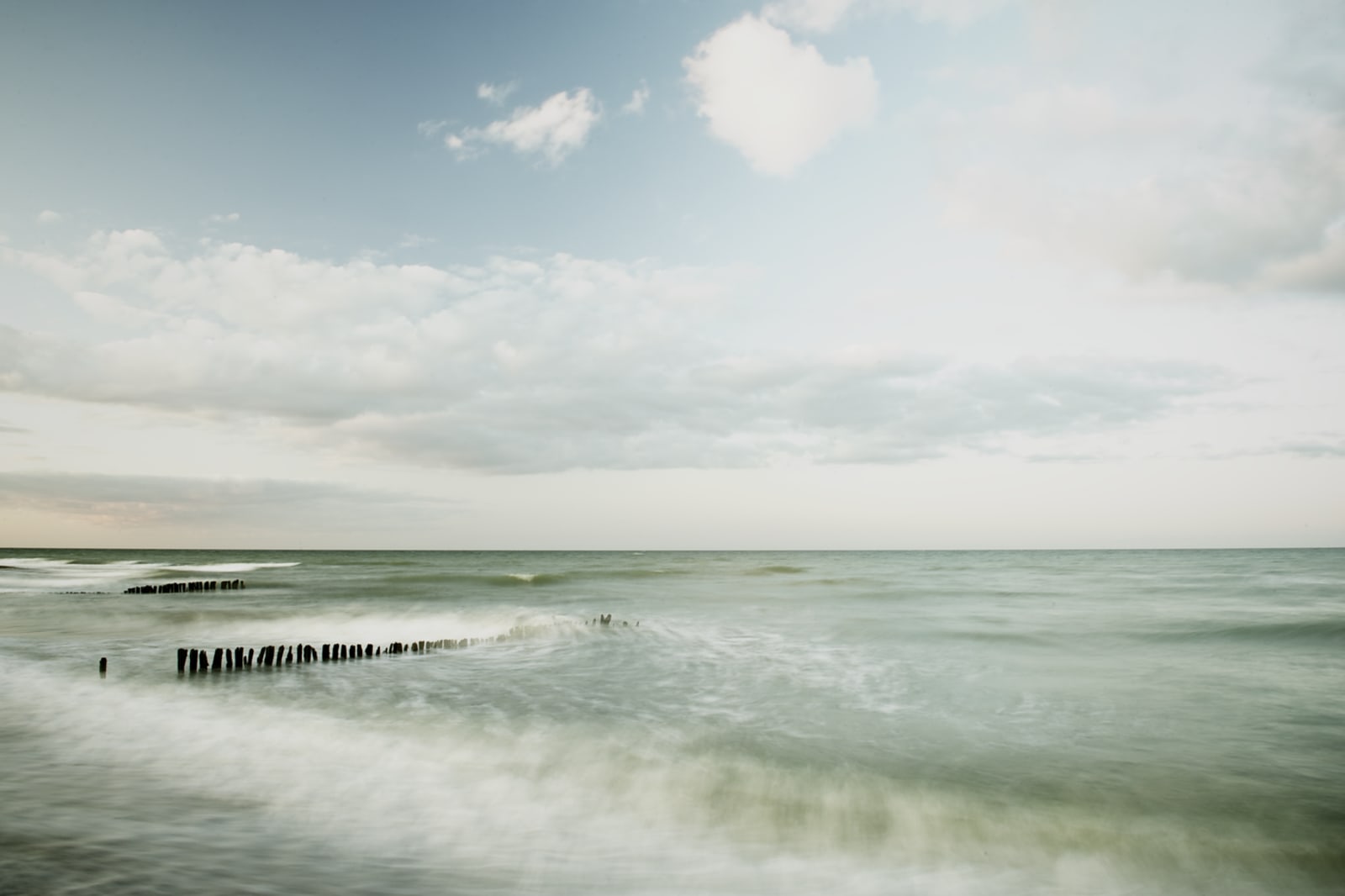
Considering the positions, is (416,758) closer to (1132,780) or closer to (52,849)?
(52,849)

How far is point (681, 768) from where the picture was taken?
409 inches

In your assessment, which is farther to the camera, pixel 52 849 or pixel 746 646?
pixel 746 646

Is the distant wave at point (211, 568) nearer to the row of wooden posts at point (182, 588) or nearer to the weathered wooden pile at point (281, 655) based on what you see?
the row of wooden posts at point (182, 588)

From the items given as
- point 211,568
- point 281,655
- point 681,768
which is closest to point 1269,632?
point 681,768

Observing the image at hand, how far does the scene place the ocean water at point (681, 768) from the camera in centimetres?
712

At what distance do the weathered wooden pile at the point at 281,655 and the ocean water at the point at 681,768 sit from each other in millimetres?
366

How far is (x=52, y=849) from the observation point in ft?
22.2

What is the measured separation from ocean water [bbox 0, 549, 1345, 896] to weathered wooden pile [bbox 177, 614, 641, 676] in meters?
0.37

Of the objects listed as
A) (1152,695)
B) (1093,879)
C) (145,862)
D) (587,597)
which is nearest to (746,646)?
(1152,695)

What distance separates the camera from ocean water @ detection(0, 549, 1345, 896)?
7.12 metres

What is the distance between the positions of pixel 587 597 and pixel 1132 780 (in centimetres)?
3493

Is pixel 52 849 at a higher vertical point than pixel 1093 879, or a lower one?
higher

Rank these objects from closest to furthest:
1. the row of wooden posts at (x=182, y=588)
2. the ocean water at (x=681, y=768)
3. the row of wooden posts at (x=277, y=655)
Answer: the ocean water at (x=681, y=768), the row of wooden posts at (x=277, y=655), the row of wooden posts at (x=182, y=588)

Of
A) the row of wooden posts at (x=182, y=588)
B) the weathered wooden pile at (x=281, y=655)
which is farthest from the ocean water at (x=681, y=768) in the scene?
the row of wooden posts at (x=182, y=588)
